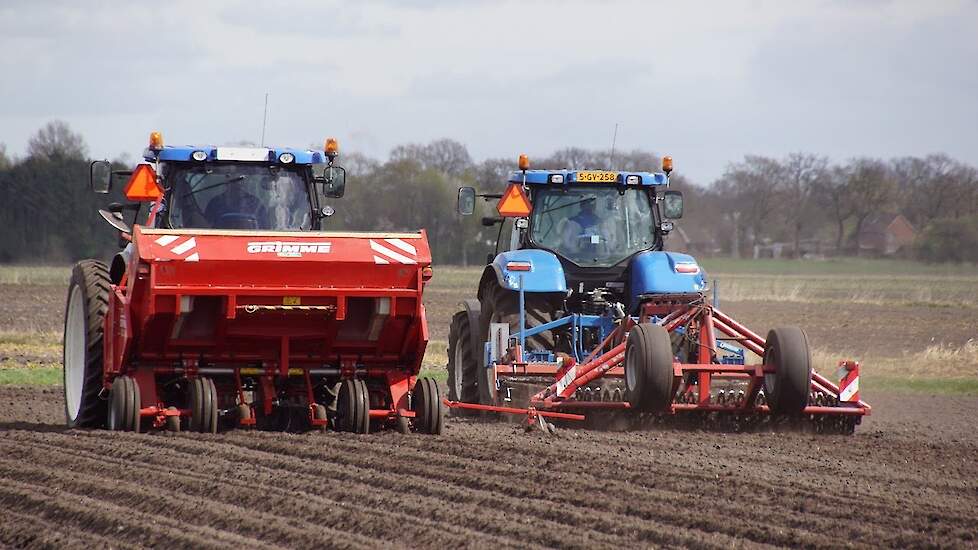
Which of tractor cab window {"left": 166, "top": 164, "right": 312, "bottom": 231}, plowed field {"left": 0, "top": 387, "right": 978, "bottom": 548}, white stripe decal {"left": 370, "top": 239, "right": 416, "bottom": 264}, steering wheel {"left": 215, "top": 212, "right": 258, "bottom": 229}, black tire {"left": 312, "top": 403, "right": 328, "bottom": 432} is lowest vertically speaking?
plowed field {"left": 0, "top": 387, "right": 978, "bottom": 548}

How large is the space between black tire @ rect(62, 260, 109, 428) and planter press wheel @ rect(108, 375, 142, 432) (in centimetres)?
45

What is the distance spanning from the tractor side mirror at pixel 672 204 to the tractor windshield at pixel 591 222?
0.14m

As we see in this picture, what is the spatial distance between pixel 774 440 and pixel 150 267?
448 cm

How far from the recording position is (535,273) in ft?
37.6

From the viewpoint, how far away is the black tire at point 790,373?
990cm

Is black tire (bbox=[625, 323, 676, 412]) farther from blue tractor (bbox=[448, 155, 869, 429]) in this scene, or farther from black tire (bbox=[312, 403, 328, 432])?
black tire (bbox=[312, 403, 328, 432])

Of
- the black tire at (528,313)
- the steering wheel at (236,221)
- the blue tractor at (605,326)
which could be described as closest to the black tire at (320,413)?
the steering wheel at (236,221)

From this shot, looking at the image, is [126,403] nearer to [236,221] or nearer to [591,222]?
[236,221]

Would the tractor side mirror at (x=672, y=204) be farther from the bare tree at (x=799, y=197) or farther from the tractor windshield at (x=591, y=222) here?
the bare tree at (x=799, y=197)

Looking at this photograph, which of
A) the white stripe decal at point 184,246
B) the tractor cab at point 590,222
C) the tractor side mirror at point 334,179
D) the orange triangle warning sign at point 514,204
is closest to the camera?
the white stripe decal at point 184,246

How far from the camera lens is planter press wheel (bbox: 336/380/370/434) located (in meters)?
9.05

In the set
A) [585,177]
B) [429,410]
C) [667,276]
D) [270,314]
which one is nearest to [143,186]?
[270,314]

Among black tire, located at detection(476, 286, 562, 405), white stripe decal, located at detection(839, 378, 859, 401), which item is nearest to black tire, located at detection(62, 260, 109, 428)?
black tire, located at detection(476, 286, 562, 405)

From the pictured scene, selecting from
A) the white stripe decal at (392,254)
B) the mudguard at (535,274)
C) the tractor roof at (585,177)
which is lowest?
the mudguard at (535,274)
